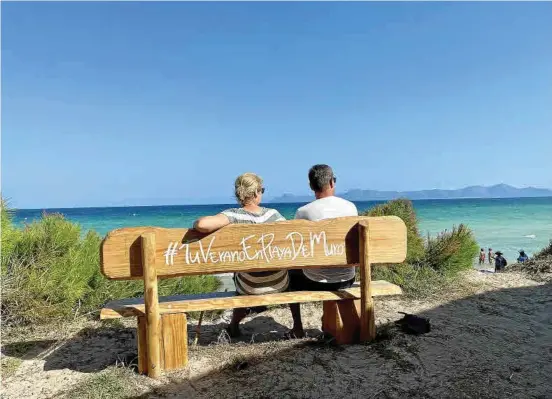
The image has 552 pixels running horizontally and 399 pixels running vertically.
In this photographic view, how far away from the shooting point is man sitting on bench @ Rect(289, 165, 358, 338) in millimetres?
3395

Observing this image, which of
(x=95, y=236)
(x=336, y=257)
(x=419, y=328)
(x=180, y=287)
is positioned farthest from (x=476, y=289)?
(x=95, y=236)

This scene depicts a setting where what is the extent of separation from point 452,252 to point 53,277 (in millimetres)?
5376

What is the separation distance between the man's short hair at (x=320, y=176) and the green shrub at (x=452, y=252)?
3.47m

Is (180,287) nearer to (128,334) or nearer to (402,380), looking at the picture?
(128,334)

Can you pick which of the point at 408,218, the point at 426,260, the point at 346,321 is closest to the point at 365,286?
the point at 346,321

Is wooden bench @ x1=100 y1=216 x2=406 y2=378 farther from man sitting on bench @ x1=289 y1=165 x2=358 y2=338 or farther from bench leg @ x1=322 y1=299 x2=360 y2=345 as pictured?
man sitting on bench @ x1=289 y1=165 x2=358 y2=338

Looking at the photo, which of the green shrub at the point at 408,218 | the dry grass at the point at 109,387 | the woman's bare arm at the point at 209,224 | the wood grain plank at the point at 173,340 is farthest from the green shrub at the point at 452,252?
the dry grass at the point at 109,387

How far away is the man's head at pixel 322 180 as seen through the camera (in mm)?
3449

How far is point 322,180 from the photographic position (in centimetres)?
345

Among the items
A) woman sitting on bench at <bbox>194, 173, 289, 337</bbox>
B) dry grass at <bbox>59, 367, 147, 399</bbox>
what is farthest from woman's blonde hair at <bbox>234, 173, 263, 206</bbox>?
dry grass at <bbox>59, 367, 147, 399</bbox>

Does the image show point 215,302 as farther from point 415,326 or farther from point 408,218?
point 408,218

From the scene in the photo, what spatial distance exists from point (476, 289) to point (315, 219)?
3.35m

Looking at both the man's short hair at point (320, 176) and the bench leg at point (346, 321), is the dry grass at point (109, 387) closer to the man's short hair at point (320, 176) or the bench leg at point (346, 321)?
the bench leg at point (346, 321)

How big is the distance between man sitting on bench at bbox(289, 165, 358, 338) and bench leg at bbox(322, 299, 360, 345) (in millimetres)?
209
